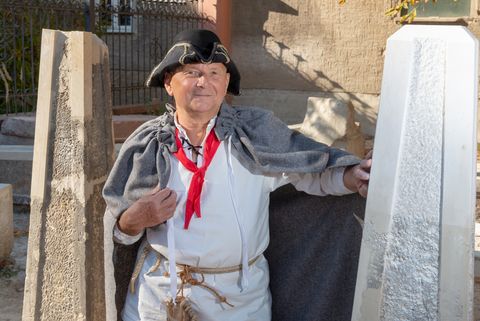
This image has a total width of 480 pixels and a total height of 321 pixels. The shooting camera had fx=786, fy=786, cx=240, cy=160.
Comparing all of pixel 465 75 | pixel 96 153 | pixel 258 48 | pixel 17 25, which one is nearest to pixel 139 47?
pixel 258 48

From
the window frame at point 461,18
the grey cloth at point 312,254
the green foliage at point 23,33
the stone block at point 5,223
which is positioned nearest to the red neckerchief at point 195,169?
the grey cloth at point 312,254

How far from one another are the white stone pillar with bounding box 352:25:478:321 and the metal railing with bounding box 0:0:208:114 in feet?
23.0

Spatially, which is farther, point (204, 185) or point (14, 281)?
point (14, 281)

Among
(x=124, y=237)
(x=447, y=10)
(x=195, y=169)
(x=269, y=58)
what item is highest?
(x=447, y=10)

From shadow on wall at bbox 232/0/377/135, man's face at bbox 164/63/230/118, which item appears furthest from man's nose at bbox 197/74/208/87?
shadow on wall at bbox 232/0/377/135

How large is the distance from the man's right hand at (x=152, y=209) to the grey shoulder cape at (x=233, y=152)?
0.24ft

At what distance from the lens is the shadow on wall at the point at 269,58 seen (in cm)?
1077

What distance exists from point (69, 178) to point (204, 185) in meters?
0.85

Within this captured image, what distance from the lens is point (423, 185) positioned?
189 cm

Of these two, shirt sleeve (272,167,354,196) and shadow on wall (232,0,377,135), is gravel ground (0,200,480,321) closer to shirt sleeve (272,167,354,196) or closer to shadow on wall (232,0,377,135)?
shirt sleeve (272,167,354,196)

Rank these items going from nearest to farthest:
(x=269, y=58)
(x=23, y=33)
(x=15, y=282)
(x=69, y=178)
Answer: (x=69, y=178) → (x=15, y=282) → (x=23, y=33) → (x=269, y=58)

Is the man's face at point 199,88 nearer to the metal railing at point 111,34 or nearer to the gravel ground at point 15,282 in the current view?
the gravel ground at point 15,282

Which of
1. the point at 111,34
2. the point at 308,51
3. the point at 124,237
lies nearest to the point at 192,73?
the point at 124,237

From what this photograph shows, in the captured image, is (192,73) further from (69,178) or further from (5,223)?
(5,223)
